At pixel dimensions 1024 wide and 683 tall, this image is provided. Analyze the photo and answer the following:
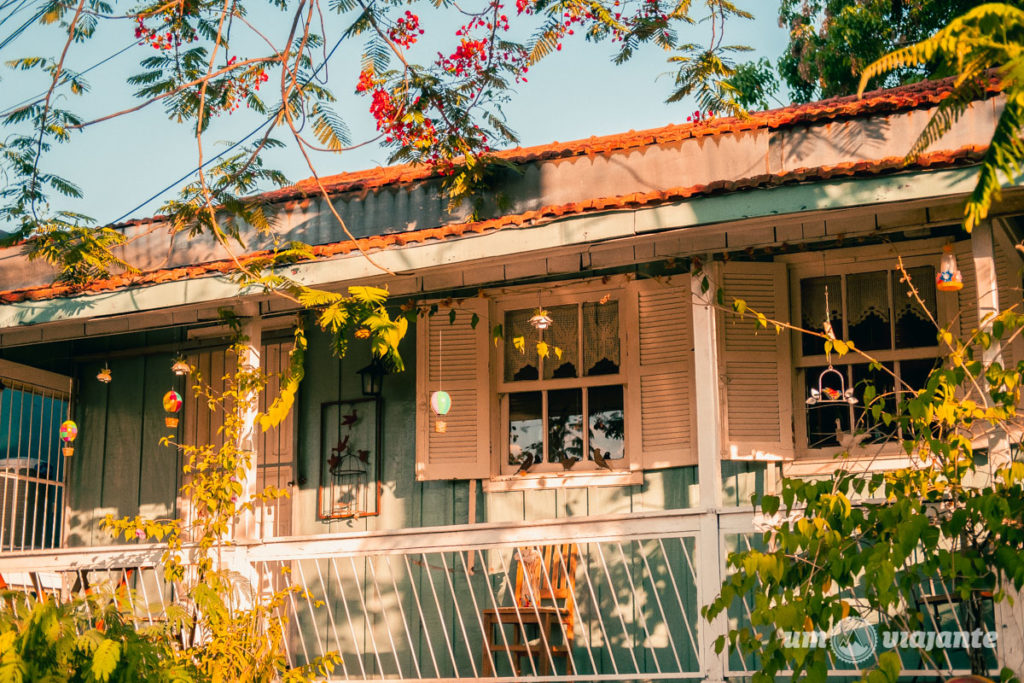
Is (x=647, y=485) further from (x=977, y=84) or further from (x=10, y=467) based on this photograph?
(x=10, y=467)

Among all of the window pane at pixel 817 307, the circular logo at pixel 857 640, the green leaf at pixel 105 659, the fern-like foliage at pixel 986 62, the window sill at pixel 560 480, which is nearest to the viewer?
the fern-like foliage at pixel 986 62

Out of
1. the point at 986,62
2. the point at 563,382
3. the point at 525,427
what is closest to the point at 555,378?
the point at 563,382

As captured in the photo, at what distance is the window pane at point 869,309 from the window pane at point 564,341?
5.65 feet

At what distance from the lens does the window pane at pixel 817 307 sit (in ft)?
24.0

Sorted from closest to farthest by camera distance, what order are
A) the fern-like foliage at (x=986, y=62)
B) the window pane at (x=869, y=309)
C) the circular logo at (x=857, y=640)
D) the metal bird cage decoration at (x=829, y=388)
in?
the fern-like foliage at (x=986, y=62) < the circular logo at (x=857, y=640) < the metal bird cage decoration at (x=829, y=388) < the window pane at (x=869, y=309)

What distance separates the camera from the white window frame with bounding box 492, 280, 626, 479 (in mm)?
7633

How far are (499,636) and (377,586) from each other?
3.11ft

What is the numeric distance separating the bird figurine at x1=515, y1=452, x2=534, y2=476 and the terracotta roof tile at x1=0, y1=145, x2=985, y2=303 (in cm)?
185

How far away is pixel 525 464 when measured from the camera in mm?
7844

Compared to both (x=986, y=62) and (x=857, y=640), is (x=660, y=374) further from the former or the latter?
(x=986, y=62)

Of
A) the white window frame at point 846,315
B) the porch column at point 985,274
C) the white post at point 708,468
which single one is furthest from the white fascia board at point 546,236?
the white window frame at point 846,315

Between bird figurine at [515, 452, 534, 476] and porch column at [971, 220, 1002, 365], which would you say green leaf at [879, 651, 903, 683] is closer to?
porch column at [971, 220, 1002, 365]

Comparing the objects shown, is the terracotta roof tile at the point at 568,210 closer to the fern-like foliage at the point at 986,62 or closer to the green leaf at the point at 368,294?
the green leaf at the point at 368,294

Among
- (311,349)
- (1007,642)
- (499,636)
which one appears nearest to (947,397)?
A: (1007,642)
